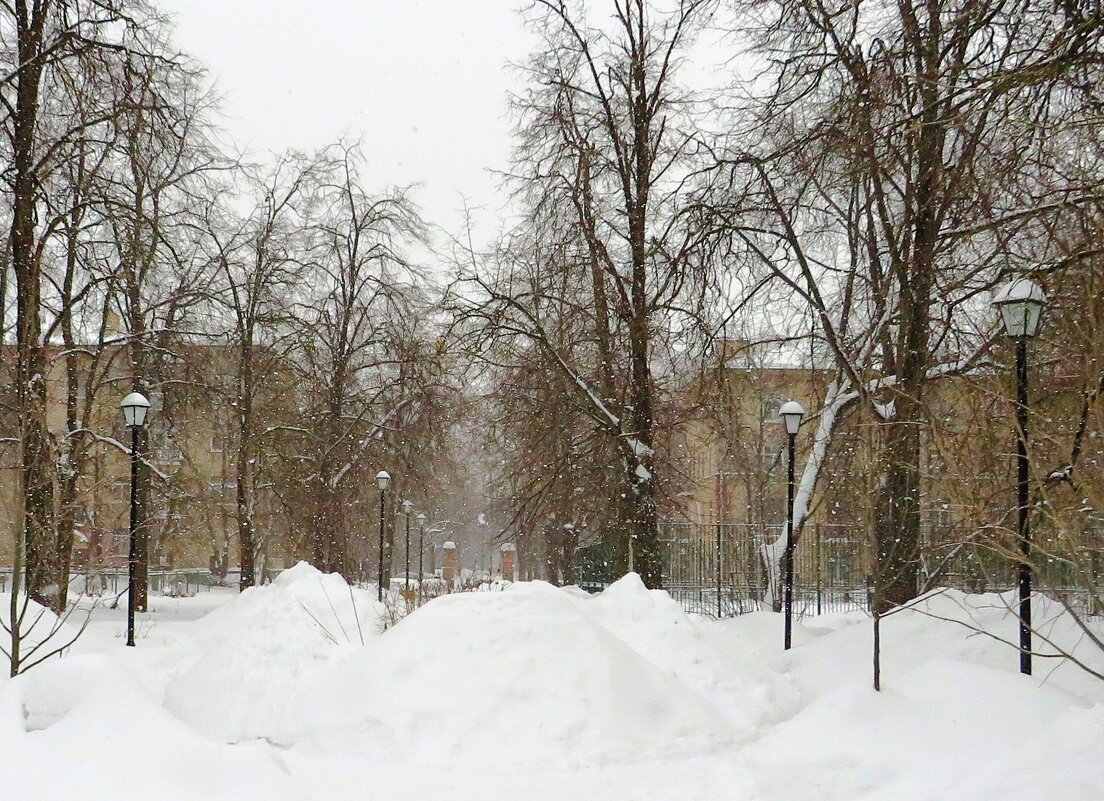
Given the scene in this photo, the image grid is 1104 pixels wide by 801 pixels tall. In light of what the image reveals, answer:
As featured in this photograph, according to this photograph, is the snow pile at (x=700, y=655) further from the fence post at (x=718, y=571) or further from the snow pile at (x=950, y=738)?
the fence post at (x=718, y=571)

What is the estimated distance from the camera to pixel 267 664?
1031cm

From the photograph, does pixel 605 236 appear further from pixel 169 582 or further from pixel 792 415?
pixel 169 582

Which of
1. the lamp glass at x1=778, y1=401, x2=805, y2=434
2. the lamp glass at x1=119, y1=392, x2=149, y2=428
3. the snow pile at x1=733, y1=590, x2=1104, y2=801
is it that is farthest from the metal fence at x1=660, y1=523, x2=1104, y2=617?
the lamp glass at x1=119, y1=392, x2=149, y2=428

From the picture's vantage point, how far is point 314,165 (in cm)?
2528

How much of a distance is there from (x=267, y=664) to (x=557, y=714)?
11.7 ft

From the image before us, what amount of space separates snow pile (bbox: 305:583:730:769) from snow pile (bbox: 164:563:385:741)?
0.44 meters

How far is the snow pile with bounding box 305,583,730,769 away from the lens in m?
8.10

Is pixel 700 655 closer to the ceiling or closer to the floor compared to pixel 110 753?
closer to the floor

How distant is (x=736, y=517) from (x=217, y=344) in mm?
25326

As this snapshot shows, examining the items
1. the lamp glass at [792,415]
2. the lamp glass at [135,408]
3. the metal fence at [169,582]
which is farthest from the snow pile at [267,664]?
the metal fence at [169,582]

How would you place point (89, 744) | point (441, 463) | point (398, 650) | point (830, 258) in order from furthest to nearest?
point (441, 463), point (830, 258), point (398, 650), point (89, 744)

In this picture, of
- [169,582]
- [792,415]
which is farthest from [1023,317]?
[169,582]

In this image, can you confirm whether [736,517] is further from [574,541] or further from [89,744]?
[89,744]

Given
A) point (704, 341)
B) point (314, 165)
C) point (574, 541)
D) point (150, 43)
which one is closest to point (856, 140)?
point (704, 341)
